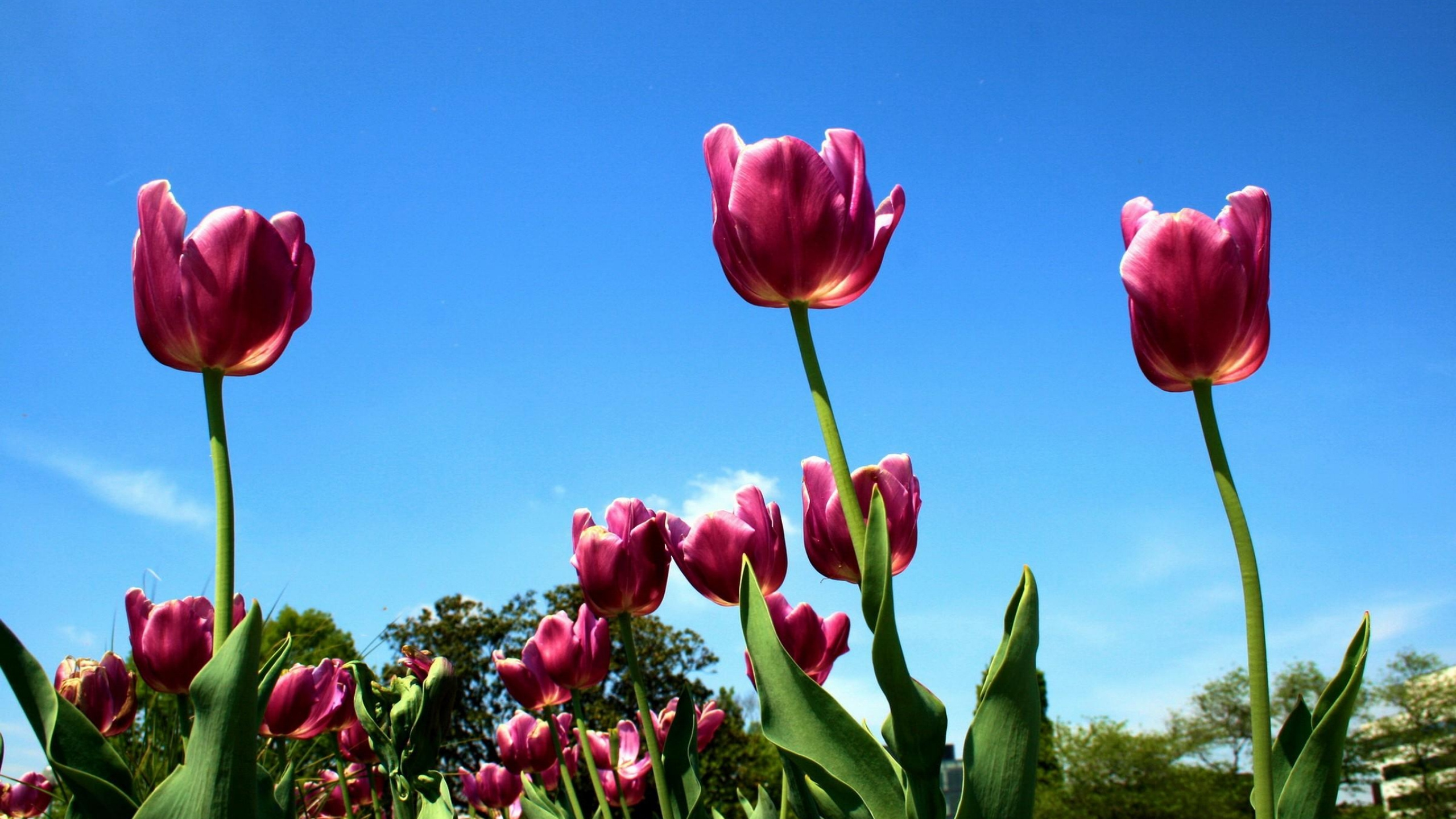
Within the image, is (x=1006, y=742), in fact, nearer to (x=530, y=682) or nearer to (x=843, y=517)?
(x=843, y=517)

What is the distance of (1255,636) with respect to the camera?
1.08 metres

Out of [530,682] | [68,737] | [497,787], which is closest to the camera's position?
[68,737]

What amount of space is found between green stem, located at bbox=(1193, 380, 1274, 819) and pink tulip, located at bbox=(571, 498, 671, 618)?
3.15 feet

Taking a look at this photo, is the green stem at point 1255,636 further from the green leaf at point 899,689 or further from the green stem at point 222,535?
the green stem at point 222,535

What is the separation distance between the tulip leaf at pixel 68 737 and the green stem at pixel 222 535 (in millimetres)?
209

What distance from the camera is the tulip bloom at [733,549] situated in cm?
158

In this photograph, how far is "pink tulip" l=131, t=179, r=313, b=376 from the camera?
115 cm

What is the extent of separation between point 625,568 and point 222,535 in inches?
35.4

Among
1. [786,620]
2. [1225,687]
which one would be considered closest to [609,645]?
[786,620]

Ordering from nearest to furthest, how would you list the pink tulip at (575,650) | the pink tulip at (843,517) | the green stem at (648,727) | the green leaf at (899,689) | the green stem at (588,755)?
the green leaf at (899,689) < the pink tulip at (843,517) < the green stem at (648,727) < the green stem at (588,755) < the pink tulip at (575,650)

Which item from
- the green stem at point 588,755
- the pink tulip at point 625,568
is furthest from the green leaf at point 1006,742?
the green stem at point 588,755

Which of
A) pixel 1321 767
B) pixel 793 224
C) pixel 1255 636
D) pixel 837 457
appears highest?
pixel 793 224

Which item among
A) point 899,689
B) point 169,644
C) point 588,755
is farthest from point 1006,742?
point 169,644

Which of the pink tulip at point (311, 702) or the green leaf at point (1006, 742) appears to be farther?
the pink tulip at point (311, 702)
